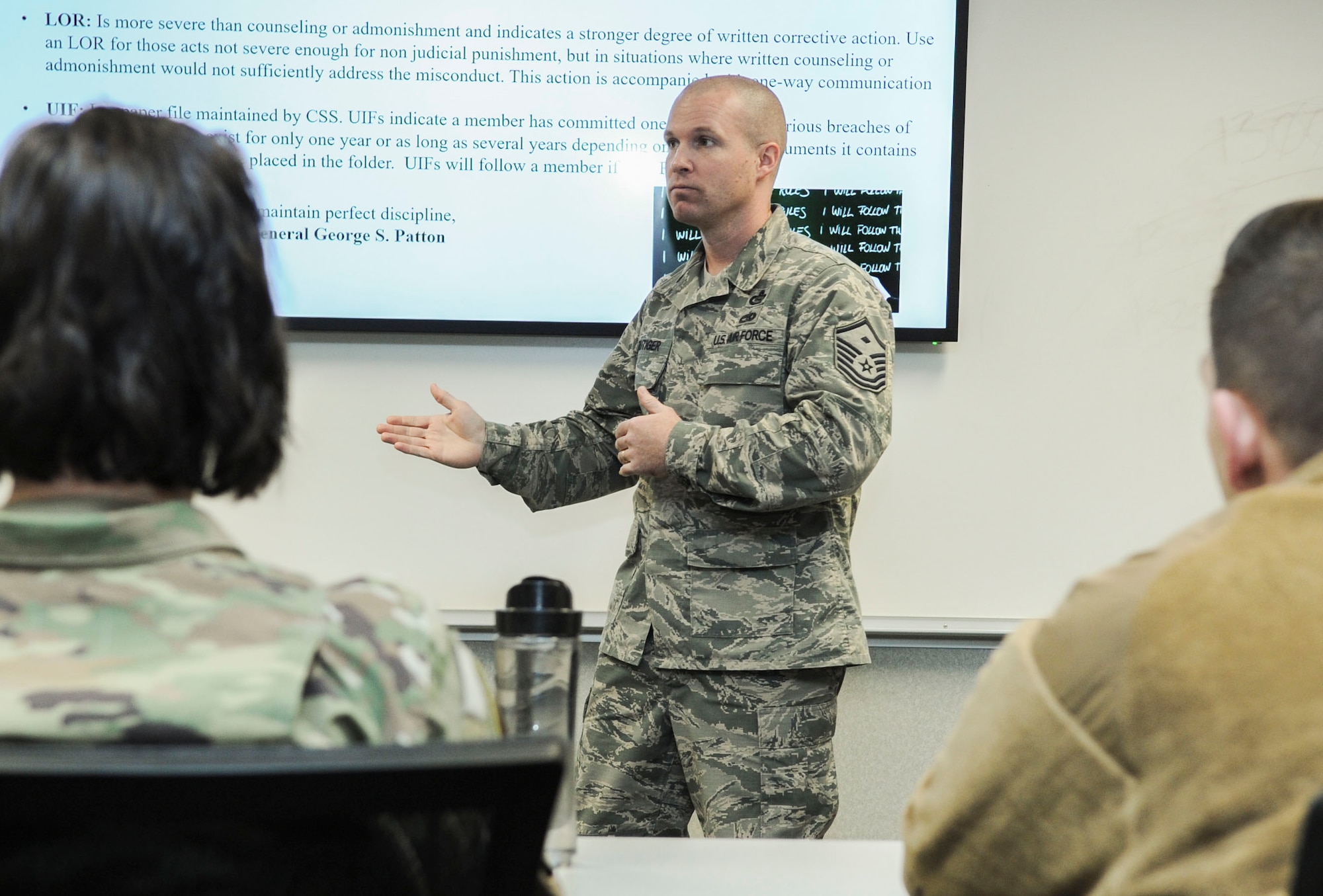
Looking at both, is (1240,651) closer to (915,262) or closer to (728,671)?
(728,671)

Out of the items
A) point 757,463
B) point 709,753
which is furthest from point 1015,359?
point 709,753

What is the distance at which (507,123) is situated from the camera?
268cm

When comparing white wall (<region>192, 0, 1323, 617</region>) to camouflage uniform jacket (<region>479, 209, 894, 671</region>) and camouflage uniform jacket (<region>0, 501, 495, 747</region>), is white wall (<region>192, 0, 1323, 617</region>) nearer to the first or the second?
camouflage uniform jacket (<region>479, 209, 894, 671</region>)

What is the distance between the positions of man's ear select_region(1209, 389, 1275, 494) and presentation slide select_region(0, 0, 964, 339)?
6.08 feet

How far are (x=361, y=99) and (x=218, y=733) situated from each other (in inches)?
90.4

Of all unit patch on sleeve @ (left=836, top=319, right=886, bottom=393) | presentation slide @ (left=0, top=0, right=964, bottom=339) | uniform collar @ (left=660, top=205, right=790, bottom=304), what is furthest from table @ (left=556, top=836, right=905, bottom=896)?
presentation slide @ (left=0, top=0, right=964, bottom=339)

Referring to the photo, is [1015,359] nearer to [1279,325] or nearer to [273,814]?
[1279,325]

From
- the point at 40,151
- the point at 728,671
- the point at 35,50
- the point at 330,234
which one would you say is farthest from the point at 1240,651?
the point at 35,50

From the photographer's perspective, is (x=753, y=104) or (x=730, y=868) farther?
(x=753, y=104)

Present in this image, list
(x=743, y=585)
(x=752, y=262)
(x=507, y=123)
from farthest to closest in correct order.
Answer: (x=507, y=123) → (x=752, y=262) → (x=743, y=585)

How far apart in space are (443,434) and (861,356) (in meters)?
0.78

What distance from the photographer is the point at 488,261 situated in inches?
106

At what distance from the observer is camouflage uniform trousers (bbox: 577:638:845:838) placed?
2.08 meters

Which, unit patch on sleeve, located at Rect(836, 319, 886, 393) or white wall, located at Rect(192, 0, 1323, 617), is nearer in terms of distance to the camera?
unit patch on sleeve, located at Rect(836, 319, 886, 393)
